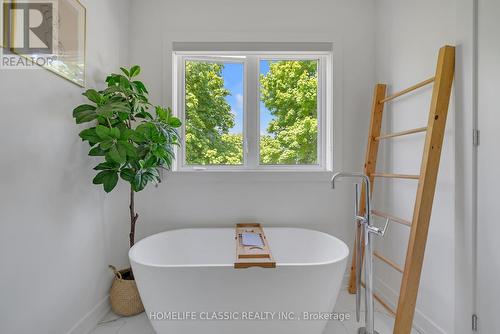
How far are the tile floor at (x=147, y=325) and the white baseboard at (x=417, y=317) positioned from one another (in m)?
0.06

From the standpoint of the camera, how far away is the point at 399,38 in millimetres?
1898

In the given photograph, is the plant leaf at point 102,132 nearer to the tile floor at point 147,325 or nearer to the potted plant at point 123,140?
the potted plant at point 123,140

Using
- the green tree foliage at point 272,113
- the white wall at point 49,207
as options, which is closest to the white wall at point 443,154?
the green tree foliage at point 272,113

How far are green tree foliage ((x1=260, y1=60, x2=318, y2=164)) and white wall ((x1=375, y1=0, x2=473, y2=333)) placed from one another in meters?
0.61

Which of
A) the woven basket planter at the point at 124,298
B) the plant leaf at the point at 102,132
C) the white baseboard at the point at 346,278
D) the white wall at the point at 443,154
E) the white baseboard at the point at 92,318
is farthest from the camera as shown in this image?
the white baseboard at the point at 346,278

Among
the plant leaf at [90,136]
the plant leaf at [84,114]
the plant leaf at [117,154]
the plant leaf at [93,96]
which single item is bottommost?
the plant leaf at [117,154]

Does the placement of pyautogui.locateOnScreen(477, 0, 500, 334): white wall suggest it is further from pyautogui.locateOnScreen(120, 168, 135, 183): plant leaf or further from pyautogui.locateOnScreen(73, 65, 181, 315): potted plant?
pyautogui.locateOnScreen(120, 168, 135, 183): plant leaf

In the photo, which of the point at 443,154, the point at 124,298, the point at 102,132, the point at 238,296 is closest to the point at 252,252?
the point at 238,296

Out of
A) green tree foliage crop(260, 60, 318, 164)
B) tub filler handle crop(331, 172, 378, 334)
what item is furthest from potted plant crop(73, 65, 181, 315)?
tub filler handle crop(331, 172, 378, 334)

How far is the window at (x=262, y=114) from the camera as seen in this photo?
2373 millimetres

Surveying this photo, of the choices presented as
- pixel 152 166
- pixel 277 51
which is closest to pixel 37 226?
pixel 152 166

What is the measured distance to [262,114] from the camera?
93.5 inches

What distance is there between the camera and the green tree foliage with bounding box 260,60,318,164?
2.38 meters

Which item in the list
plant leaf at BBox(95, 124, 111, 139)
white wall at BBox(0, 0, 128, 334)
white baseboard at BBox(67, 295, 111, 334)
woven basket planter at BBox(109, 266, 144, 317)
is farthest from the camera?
woven basket planter at BBox(109, 266, 144, 317)
